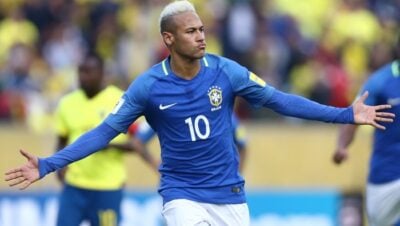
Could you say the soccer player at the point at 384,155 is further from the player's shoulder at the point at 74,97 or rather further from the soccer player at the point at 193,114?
the player's shoulder at the point at 74,97

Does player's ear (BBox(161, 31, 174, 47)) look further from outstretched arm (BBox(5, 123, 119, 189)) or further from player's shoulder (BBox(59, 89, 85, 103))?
player's shoulder (BBox(59, 89, 85, 103))

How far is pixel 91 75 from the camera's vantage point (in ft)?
40.9

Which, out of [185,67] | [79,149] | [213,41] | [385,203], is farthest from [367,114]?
[213,41]

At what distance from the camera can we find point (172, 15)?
31.6 feet

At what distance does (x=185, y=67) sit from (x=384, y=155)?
2819 mm

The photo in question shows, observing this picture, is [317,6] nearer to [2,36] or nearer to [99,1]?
[99,1]

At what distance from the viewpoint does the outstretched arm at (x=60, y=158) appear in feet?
30.4

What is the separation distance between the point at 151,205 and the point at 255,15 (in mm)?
5759

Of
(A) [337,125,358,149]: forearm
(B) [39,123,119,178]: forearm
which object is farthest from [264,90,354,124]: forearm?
(A) [337,125,358,149]: forearm

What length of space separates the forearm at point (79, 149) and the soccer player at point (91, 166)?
2886 mm

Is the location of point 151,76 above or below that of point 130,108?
above

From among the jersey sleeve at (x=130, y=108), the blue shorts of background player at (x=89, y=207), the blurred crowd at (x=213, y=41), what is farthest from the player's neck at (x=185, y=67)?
the blurred crowd at (x=213, y=41)

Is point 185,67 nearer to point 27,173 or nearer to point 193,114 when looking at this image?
point 193,114

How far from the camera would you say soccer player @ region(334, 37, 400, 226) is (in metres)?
11.7
